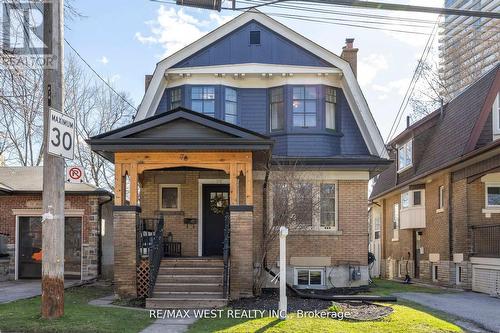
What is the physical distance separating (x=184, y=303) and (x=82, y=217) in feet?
27.4

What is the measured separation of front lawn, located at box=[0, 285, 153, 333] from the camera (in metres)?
9.52

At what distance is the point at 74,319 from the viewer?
10.2 metres

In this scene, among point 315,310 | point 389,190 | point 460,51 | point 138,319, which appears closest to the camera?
point 138,319

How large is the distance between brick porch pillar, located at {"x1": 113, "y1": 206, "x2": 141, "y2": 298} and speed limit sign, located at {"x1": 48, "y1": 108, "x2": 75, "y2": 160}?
13.9 feet

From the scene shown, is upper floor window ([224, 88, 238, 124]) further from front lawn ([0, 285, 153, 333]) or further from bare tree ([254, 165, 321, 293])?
front lawn ([0, 285, 153, 333])

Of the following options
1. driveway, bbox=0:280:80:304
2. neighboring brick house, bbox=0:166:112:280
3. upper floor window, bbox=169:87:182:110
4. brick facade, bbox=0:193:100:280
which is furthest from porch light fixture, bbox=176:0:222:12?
brick facade, bbox=0:193:100:280

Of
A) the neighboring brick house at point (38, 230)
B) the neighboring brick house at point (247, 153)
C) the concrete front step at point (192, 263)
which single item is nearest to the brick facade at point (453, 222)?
the neighboring brick house at point (247, 153)

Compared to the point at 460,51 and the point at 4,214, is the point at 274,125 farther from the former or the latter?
the point at 460,51

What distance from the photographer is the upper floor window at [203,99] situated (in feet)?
60.8

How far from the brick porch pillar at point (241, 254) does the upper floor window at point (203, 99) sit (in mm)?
5436

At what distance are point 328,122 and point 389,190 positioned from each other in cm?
1047

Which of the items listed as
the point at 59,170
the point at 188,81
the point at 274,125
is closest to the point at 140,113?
the point at 188,81

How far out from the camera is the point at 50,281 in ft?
32.5

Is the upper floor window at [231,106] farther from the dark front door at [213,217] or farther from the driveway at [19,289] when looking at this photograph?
the driveway at [19,289]
